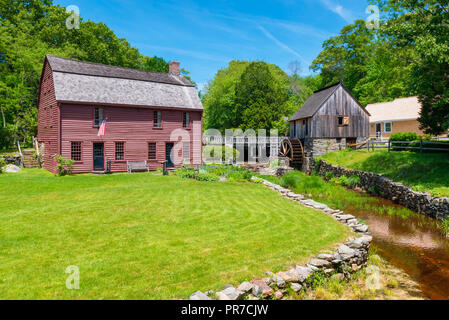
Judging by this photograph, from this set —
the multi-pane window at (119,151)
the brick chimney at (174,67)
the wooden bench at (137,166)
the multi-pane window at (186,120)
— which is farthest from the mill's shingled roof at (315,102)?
the multi-pane window at (119,151)

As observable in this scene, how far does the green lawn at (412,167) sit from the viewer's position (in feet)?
46.3

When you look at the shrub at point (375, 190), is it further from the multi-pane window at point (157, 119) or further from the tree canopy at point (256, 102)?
the tree canopy at point (256, 102)

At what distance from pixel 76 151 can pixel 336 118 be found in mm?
23777

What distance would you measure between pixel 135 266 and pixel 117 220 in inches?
139

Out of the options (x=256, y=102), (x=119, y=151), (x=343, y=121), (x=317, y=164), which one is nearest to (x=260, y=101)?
(x=256, y=102)

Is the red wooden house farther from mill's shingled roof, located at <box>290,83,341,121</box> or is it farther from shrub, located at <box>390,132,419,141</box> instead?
shrub, located at <box>390,132,419,141</box>

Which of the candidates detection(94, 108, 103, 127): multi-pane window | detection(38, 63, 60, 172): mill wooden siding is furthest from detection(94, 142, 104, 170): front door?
detection(38, 63, 60, 172): mill wooden siding

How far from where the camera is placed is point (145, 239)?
24.6 feet

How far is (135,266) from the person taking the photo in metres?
5.95

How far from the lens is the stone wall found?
12.5 m

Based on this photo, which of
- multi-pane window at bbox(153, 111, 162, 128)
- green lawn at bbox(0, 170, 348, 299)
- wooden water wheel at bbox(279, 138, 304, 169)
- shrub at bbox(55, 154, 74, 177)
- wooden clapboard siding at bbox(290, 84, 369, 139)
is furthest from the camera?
wooden water wheel at bbox(279, 138, 304, 169)

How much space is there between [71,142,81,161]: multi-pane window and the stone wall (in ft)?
66.6

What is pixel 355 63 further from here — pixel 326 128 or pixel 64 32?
pixel 64 32

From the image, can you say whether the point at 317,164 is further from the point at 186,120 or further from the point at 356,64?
the point at 356,64
